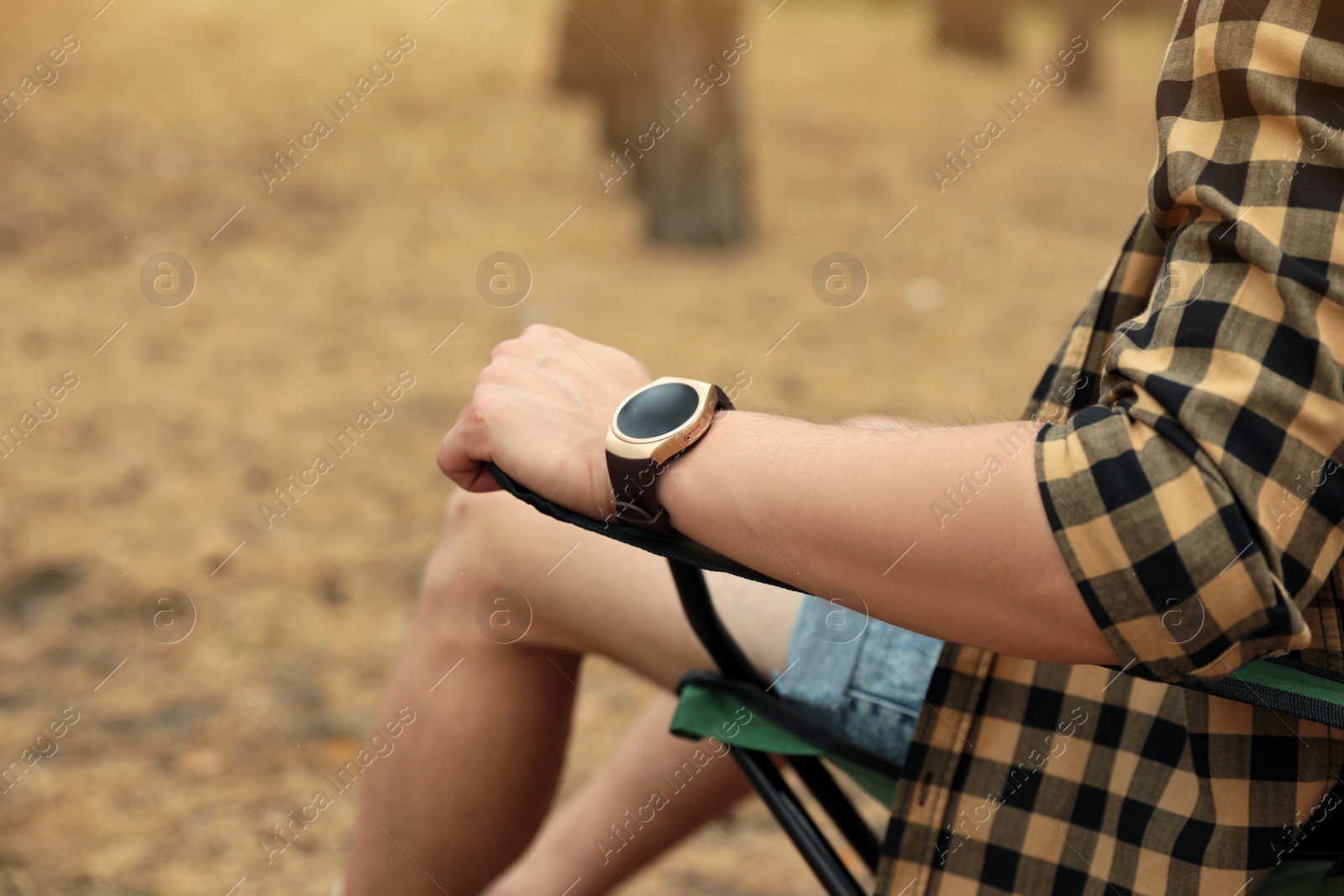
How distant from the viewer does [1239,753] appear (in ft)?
3.20

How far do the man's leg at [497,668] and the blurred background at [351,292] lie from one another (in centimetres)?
48

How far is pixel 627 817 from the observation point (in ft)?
5.18

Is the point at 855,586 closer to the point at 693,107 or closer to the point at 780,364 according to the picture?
the point at 780,364

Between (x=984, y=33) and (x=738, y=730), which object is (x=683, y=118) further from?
(x=984, y=33)

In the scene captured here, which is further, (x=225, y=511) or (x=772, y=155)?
(x=772, y=155)

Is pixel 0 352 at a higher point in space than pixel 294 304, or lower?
higher

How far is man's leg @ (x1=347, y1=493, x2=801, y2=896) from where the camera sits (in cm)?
134

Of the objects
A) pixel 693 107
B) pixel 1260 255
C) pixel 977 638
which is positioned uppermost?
pixel 1260 255

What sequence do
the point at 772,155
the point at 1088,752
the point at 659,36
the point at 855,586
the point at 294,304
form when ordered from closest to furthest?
the point at 855,586
the point at 1088,752
the point at 294,304
the point at 659,36
the point at 772,155

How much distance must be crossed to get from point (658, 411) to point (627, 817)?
802 millimetres

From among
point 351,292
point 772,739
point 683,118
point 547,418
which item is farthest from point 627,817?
point 683,118

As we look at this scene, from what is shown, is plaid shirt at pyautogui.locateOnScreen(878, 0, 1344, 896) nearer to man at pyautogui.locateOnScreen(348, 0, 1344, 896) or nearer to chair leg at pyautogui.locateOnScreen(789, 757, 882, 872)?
man at pyautogui.locateOnScreen(348, 0, 1344, 896)

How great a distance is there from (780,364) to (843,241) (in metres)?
1.57

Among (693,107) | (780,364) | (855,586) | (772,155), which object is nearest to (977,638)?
(855,586)
